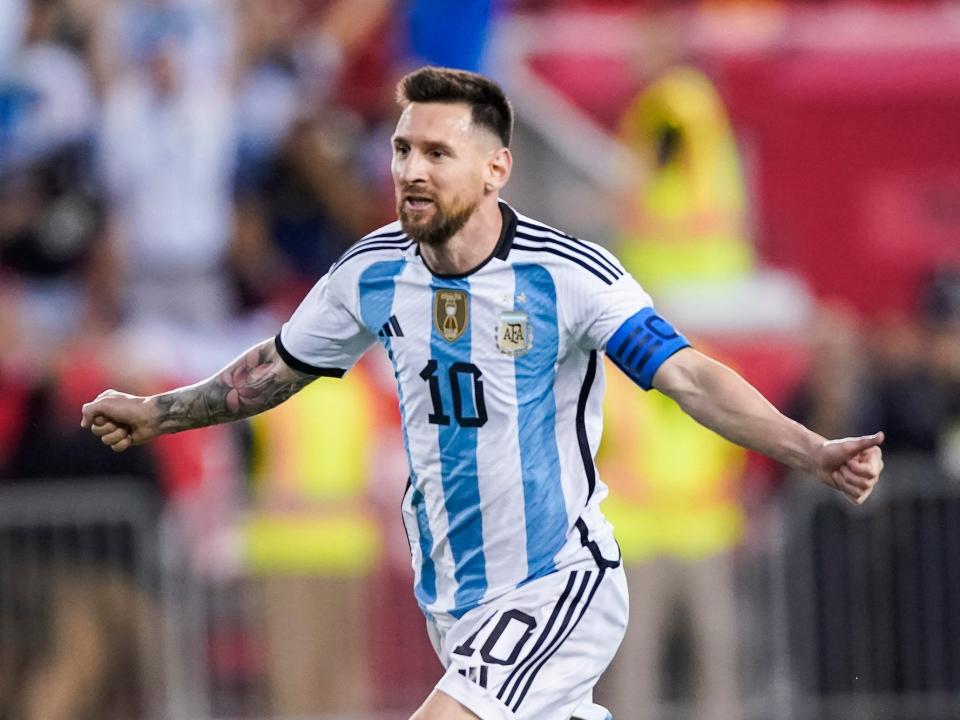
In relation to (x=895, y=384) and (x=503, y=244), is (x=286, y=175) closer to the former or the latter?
(x=895, y=384)

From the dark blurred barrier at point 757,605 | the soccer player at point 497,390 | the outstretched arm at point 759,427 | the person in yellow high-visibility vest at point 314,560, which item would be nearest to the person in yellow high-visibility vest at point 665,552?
the dark blurred barrier at point 757,605

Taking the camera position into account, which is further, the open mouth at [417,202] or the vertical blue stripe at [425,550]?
the vertical blue stripe at [425,550]

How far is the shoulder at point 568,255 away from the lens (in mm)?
6672

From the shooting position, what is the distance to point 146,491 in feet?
39.7

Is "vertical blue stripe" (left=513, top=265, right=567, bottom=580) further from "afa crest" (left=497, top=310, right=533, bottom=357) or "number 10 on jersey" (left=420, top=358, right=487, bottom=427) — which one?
"number 10 on jersey" (left=420, top=358, right=487, bottom=427)

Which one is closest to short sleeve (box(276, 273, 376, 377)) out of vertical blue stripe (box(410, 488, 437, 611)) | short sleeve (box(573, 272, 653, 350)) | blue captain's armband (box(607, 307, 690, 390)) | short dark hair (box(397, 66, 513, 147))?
vertical blue stripe (box(410, 488, 437, 611))

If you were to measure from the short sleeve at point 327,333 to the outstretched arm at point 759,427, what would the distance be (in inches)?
47.3

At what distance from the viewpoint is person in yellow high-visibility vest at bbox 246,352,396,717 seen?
12141 millimetres

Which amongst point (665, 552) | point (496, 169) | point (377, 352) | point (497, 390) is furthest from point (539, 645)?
point (377, 352)

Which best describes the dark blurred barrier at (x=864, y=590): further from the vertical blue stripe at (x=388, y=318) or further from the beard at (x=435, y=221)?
the beard at (x=435, y=221)

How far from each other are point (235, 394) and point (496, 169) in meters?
1.35

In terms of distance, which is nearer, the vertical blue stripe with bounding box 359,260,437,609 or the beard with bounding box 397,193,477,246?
the beard with bounding box 397,193,477,246

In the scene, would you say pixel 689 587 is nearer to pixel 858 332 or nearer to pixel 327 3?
pixel 858 332

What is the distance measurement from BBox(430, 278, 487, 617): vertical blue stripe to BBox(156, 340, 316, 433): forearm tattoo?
Result: 70 cm
